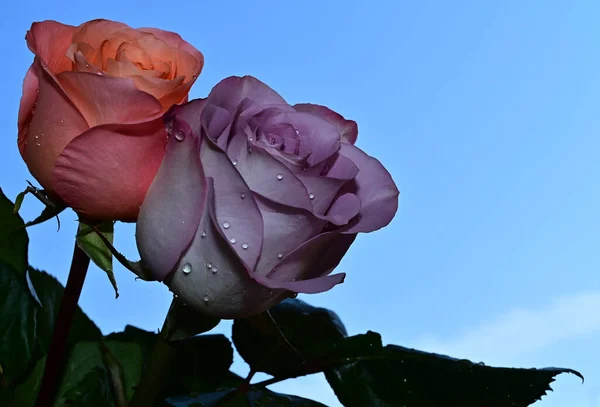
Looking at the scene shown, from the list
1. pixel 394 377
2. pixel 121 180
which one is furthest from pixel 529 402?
pixel 121 180

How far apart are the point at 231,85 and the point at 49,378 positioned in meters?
0.28

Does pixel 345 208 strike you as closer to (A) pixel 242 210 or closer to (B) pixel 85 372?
(A) pixel 242 210

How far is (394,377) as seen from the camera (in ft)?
2.07

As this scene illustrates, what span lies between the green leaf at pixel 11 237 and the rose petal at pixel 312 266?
374 mm

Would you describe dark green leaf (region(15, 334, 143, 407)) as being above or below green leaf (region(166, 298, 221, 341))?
above

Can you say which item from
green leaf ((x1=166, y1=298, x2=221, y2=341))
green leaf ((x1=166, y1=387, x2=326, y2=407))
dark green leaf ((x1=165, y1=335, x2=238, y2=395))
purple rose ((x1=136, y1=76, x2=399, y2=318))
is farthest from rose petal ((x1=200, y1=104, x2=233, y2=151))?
dark green leaf ((x1=165, y1=335, x2=238, y2=395))

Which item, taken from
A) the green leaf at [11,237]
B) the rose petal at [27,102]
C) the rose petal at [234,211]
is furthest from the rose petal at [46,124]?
the green leaf at [11,237]

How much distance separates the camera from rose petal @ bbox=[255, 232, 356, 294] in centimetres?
45

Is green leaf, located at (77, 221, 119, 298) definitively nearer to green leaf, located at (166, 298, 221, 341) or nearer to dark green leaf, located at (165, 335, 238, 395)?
green leaf, located at (166, 298, 221, 341)

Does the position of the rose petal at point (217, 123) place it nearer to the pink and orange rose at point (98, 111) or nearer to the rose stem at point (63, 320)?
the pink and orange rose at point (98, 111)

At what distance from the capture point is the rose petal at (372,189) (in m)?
0.51

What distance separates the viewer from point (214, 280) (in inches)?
18.4

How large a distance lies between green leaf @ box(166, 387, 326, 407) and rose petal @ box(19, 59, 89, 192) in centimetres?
20

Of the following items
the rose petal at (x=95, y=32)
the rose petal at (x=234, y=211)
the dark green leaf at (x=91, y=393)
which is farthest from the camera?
the dark green leaf at (x=91, y=393)
